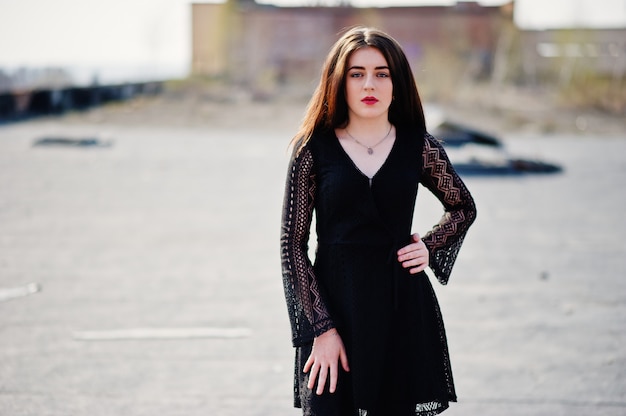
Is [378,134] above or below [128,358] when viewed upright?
above

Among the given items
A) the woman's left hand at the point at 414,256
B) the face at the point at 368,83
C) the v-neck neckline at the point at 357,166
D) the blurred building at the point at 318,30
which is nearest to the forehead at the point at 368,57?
the face at the point at 368,83

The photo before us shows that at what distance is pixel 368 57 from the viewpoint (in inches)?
101

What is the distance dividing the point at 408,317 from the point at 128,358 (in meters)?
2.81

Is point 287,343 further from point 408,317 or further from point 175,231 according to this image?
point 175,231

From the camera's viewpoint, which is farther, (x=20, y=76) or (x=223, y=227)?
(x=20, y=76)

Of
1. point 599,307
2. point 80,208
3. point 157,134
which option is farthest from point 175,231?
point 157,134

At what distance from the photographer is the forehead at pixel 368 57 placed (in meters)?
2.55

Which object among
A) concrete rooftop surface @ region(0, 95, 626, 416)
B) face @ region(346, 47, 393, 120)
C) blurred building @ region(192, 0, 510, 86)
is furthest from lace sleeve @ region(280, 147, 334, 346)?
blurred building @ region(192, 0, 510, 86)

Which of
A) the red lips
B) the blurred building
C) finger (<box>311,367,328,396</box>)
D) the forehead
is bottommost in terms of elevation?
the blurred building

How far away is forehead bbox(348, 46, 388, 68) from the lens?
2553mm

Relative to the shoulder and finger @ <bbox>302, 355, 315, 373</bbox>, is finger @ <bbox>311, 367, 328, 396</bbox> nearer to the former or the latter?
finger @ <bbox>302, 355, 315, 373</bbox>

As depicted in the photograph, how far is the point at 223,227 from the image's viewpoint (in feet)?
33.1

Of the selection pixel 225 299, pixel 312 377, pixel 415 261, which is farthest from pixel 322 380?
pixel 225 299

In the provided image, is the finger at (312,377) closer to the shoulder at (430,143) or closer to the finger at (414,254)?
the finger at (414,254)
